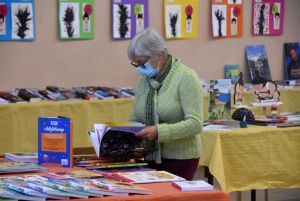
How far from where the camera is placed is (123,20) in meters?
7.28

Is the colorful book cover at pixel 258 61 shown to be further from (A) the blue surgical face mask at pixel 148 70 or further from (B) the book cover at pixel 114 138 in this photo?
(B) the book cover at pixel 114 138

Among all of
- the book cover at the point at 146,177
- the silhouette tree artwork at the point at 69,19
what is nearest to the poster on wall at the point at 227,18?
the silhouette tree artwork at the point at 69,19

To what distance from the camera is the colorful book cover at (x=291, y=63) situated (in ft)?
28.5

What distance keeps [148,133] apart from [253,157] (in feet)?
5.08

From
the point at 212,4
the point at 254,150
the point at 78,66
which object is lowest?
the point at 254,150

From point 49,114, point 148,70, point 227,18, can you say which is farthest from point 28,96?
point 227,18

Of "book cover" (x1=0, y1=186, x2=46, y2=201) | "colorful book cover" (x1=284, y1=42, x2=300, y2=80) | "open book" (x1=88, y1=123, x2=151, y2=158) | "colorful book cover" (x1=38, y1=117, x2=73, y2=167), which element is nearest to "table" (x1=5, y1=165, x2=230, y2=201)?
"book cover" (x1=0, y1=186, x2=46, y2=201)

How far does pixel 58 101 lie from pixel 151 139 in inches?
107

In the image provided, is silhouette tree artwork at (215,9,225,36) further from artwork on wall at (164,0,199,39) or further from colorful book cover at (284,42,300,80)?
colorful book cover at (284,42,300,80)

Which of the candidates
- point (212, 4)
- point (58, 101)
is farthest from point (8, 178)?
point (212, 4)

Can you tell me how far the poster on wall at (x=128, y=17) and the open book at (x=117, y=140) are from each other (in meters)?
3.77

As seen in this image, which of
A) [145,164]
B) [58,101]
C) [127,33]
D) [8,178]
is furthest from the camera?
[127,33]

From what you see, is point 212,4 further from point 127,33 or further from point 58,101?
point 58,101

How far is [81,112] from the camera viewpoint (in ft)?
20.2
